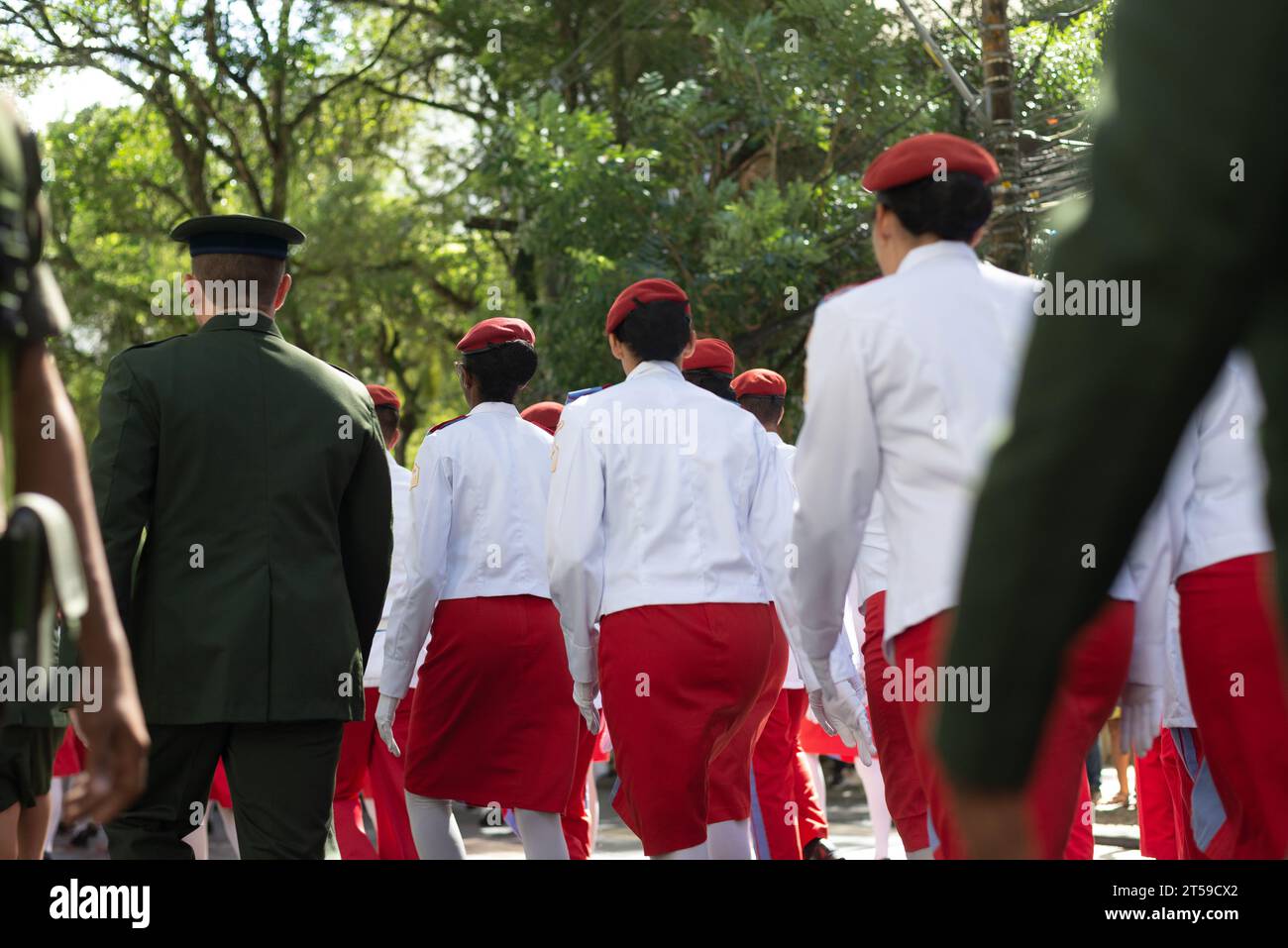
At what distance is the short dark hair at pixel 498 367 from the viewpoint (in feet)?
20.5

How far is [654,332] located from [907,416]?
83.2 inches

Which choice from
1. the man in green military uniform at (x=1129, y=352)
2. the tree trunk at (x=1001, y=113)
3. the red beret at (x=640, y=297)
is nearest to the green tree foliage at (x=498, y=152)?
the tree trunk at (x=1001, y=113)

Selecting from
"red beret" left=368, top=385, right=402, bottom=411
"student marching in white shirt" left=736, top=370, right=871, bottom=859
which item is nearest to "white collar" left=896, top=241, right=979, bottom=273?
"student marching in white shirt" left=736, top=370, right=871, bottom=859

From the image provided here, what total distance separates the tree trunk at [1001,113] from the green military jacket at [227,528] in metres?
7.83

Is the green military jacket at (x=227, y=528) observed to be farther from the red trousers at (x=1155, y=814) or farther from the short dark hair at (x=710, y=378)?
the red trousers at (x=1155, y=814)

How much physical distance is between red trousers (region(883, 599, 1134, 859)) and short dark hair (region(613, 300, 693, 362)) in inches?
86.2

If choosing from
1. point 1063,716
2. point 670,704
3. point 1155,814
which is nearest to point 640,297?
point 670,704

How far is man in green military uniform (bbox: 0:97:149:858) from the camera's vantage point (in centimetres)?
220

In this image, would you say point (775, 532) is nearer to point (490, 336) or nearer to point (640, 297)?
point (640, 297)

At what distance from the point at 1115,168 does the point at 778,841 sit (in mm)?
5310

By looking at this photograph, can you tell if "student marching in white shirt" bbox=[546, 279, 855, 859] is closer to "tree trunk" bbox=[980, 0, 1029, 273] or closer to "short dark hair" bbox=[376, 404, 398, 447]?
"short dark hair" bbox=[376, 404, 398, 447]
